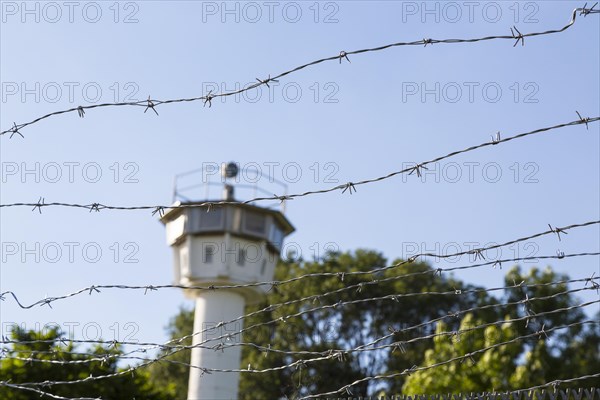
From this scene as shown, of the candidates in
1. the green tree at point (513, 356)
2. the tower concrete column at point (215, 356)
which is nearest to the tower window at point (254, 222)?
the tower concrete column at point (215, 356)

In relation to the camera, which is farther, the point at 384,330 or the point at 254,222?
the point at 384,330

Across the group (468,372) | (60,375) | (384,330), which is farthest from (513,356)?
(60,375)

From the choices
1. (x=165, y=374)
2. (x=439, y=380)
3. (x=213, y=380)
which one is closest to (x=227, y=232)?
(x=213, y=380)

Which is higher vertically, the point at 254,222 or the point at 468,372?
the point at 254,222

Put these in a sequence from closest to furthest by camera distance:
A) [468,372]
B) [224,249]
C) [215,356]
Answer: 1. [215,356]
2. [224,249]
3. [468,372]

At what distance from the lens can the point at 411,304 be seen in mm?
31453

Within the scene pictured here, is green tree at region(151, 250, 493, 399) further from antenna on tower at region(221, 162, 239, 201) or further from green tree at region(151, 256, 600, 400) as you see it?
antenna on tower at region(221, 162, 239, 201)

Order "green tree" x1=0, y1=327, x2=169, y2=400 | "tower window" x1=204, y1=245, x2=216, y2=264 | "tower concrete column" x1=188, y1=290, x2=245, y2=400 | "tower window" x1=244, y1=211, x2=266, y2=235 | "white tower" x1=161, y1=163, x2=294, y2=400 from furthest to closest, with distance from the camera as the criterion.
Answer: "tower window" x1=204, y1=245, x2=216, y2=264, "tower window" x1=244, y1=211, x2=266, y2=235, "white tower" x1=161, y1=163, x2=294, y2=400, "tower concrete column" x1=188, y1=290, x2=245, y2=400, "green tree" x1=0, y1=327, x2=169, y2=400

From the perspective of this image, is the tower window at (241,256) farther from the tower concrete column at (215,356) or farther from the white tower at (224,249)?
the tower concrete column at (215,356)

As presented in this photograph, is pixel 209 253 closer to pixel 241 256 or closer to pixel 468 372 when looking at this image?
pixel 241 256

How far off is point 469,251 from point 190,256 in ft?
55.2

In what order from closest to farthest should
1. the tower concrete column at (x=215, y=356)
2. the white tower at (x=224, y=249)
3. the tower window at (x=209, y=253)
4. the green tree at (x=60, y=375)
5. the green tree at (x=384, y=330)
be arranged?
the green tree at (x=60, y=375) → the tower concrete column at (x=215, y=356) → the white tower at (x=224, y=249) → the tower window at (x=209, y=253) → the green tree at (x=384, y=330)

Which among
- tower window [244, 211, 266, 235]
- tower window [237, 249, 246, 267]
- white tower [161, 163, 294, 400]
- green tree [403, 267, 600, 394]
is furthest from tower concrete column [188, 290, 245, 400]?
green tree [403, 267, 600, 394]

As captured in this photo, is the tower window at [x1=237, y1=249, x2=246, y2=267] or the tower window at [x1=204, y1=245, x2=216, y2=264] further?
the tower window at [x1=204, y1=245, x2=216, y2=264]
